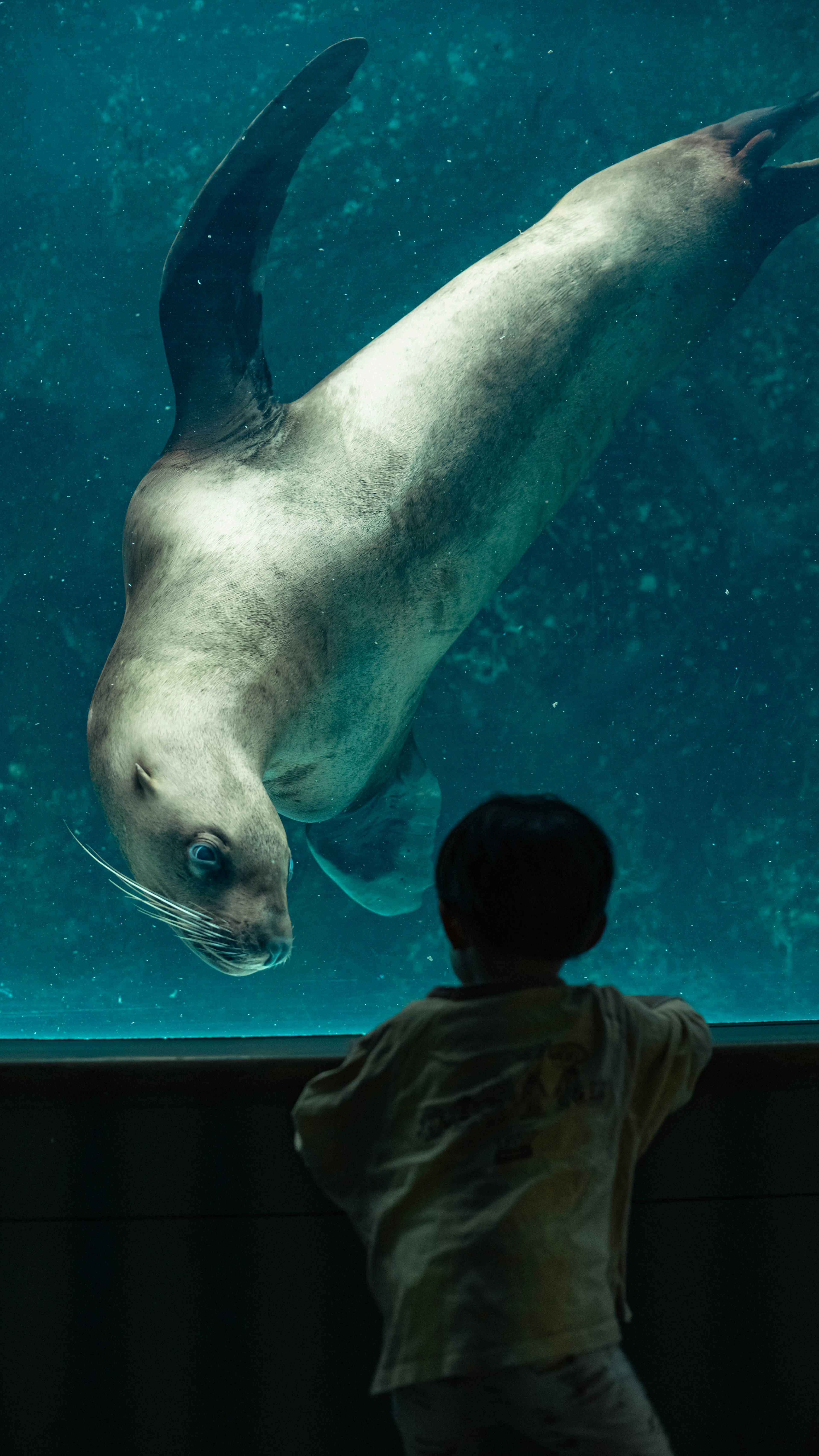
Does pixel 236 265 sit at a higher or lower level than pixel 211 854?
higher

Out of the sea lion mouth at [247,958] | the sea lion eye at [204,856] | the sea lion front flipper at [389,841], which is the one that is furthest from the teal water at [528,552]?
the sea lion eye at [204,856]

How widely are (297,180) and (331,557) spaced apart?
2.54 m

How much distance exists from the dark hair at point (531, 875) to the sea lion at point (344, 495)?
0.86 m

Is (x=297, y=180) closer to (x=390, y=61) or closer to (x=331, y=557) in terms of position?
(x=390, y=61)

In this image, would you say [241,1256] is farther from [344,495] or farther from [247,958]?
[344,495]

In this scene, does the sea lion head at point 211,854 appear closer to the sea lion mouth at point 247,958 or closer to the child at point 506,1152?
the sea lion mouth at point 247,958

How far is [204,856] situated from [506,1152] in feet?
3.10

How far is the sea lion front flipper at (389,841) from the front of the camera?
9.67 feet

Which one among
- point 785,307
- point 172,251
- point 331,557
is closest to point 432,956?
point 331,557

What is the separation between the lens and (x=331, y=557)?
2.14 m

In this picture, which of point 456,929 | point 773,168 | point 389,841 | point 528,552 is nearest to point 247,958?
point 456,929

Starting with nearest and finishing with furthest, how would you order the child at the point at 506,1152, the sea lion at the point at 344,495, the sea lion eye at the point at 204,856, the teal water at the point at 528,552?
1. the child at the point at 506,1152
2. the sea lion eye at the point at 204,856
3. the sea lion at the point at 344,495
4. the teal water at the point at 528,552

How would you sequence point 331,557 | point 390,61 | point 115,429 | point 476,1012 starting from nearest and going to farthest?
point 476,1012, point 331,557, point 115,429, point 390,61

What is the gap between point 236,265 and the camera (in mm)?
2396
